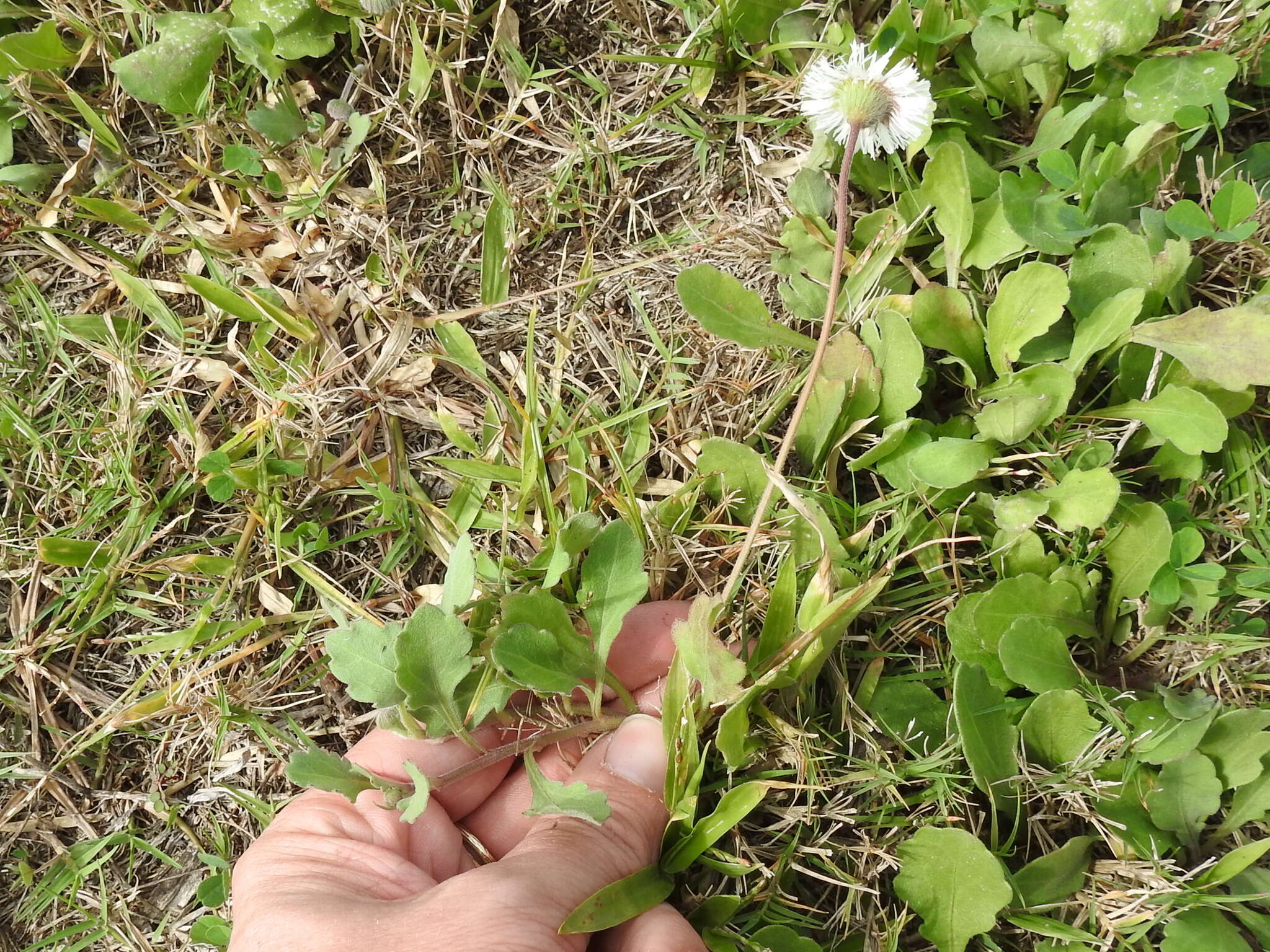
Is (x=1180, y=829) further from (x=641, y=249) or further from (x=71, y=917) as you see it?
(x=71, y=917)

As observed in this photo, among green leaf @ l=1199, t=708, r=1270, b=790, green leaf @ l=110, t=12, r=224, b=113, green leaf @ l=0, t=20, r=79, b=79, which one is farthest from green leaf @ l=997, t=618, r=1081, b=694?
green leaf @ l=0, t=20, r=79, b=79

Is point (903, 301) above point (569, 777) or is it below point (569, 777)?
above

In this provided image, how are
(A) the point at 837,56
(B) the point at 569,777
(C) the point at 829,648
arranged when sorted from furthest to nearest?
(A) the point at 837,56 → (B) the point at 569,777 → (C) the point at 829,648

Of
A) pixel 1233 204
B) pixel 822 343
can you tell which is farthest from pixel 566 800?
pixel 1233 204

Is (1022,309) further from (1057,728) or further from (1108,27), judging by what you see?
(1057,728)

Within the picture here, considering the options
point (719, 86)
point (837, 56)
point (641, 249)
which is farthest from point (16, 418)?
point (837, 56)

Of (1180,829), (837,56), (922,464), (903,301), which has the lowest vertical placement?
(1180,829)

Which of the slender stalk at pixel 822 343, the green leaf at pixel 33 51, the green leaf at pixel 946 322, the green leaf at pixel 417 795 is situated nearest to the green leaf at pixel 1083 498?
the green leaf at pixel 946 322
